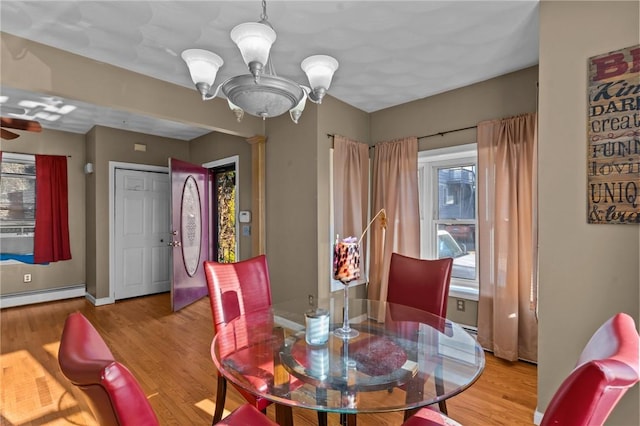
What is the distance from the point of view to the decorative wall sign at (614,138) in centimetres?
164

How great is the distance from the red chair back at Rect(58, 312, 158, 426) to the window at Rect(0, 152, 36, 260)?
5.25 m

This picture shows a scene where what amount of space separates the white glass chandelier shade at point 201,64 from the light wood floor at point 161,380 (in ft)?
6.78

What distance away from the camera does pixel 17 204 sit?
455 cm

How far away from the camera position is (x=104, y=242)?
4711 mm

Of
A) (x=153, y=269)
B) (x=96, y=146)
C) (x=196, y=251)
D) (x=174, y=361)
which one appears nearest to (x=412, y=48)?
(x=174, y=361)

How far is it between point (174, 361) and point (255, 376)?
194cm

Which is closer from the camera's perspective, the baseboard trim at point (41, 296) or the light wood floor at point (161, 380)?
the light wood floor at point (161, 380)

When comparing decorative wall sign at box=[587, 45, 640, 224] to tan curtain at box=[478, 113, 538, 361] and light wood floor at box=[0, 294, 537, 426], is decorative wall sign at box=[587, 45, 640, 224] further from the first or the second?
light wood floor at box=[0, 294, 537, 426]

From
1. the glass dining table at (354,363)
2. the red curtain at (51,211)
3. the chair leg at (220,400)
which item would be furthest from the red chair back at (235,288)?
the red curtain at (51,211)

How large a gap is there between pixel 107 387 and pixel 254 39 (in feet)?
4.30

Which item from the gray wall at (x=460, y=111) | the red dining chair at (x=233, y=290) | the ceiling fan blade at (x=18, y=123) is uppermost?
the gray wall at (x=460, y=111)

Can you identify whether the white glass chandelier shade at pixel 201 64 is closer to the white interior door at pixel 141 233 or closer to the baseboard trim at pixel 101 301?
the white interior door at pixel 141 233

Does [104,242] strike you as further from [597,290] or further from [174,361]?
[597,290]

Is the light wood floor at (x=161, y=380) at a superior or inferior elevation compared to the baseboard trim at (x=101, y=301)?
inferior
